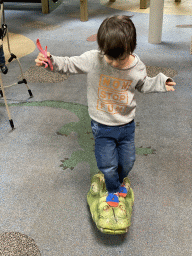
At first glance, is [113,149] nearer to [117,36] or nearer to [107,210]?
[107,210]

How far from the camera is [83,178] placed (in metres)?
1.42

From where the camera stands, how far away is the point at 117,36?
2.90 feet

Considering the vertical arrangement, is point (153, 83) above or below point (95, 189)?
above

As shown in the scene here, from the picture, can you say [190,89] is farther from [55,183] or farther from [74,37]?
[74,37]

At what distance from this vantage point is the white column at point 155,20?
2.84 metres

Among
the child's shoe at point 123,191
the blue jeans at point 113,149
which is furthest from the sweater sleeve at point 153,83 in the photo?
the child's shoe at point 123,191

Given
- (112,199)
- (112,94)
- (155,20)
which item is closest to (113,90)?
(112,94)

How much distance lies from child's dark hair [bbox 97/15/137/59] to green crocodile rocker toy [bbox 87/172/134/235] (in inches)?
23.5

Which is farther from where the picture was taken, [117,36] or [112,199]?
[112,199]

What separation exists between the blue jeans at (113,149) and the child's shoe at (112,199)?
0.04 metres

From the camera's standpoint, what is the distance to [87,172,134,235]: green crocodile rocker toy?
1088mm

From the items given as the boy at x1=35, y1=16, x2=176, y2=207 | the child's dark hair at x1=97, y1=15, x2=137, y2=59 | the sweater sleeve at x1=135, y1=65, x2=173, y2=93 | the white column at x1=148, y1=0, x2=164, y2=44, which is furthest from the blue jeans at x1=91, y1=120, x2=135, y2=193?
the white column at x1=148, y1=0, x2=164, y2=44

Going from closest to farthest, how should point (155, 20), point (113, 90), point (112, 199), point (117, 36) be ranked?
point (117, 36) < point (113, 90) < point (112, 199) < point (155, 20)

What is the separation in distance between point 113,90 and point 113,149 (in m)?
0.23
